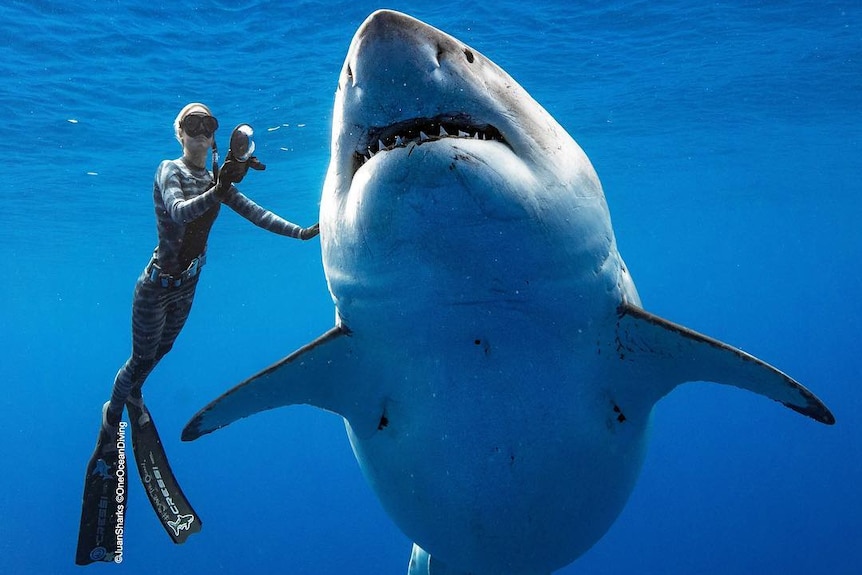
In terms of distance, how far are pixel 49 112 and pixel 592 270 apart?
17687mm

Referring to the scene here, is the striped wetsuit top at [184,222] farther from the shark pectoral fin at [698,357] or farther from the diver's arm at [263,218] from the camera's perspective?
the shark pectoral fin at [698,357]

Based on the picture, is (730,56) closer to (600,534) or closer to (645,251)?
(600,534)

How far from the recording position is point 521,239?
2.41 meters

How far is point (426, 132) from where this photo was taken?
2.29 meters

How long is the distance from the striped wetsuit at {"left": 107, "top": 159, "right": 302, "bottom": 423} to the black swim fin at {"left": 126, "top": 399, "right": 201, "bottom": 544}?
0.57m

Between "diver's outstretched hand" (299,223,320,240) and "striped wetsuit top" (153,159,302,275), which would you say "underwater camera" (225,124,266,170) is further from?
"diver's outstretched hand" (299,223,320,240)

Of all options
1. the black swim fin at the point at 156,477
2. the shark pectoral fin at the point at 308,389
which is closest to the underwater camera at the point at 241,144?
the shark pectoral fin at the point at 308,389

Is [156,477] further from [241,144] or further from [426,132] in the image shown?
[426,132]

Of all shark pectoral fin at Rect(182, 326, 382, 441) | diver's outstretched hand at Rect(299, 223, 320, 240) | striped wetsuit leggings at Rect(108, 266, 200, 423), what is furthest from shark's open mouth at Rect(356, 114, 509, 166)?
striped wetsuit leggings at Rect(108, 266, 200, 423)

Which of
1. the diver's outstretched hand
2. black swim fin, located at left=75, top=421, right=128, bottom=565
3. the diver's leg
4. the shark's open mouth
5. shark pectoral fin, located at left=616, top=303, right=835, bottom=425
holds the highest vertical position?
the shark's open mouth

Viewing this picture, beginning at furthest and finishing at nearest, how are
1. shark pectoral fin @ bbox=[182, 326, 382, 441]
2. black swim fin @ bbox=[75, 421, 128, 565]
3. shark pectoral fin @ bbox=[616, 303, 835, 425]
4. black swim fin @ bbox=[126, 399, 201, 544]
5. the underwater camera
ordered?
black swim fin @ bbox=[75, 421, 128, 565], black swim fin @ bbox=[126, 399, 201, 544], the underwater camera, shark pectoral fin @ bbox=[182, 326, 382, 441], shark pectoral fin @ bbox=[616, 303, 835, 425]

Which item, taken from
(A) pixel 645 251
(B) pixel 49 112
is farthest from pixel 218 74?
(A) pixel 645 251

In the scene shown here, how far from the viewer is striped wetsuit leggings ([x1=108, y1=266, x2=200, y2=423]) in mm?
6160

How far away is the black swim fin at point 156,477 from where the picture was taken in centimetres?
716
